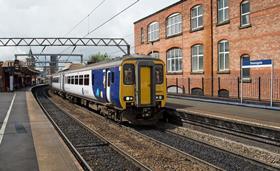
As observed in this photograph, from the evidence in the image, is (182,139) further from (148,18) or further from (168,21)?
(148,18)

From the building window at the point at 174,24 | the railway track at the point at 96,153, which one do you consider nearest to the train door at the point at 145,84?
the railway track at the point at 96,153

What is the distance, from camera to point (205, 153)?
11195 mm

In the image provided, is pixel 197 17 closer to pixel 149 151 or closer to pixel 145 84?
pixel 145 84

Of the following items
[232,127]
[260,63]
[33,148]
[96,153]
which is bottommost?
[96,153]

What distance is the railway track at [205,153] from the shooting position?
9.61 m

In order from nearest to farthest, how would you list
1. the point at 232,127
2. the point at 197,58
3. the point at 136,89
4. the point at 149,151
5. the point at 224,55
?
the point at 149,151 < the point at 232,127 < the point at 136,89 < the point at 224,55 < the point at 197,58

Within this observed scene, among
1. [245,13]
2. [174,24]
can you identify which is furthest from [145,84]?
[174,24]

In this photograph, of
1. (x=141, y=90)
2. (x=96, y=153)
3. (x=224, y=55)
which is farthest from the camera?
(x=224, y=55)

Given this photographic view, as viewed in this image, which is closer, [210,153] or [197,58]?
[210,153]

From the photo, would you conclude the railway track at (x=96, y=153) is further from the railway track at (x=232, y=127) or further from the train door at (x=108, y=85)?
the railway track at (x=232, y=127)

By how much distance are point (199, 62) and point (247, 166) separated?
21431 millimetres

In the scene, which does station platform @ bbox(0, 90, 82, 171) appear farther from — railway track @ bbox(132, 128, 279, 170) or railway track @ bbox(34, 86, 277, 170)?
railway track @ bbox(132, 128, 279, 170)

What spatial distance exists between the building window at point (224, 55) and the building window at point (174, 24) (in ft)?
23.0

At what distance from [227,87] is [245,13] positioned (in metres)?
5.09
